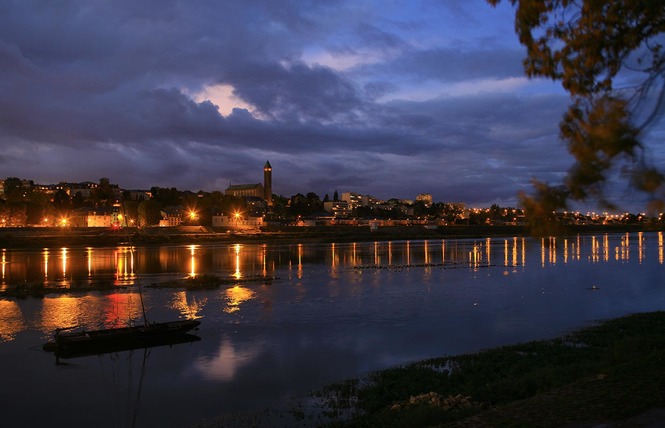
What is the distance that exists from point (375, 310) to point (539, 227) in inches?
666

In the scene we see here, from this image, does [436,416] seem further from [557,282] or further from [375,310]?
[557,282]

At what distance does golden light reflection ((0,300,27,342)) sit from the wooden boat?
3.64 meters

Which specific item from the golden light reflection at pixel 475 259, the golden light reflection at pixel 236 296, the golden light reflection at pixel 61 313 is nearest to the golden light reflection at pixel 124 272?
the golden light reflection at pixel 61 313

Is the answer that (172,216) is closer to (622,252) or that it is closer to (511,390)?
(622,252)

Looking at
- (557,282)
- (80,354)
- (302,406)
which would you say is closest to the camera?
(302,406)

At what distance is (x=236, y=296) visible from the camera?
30703mm

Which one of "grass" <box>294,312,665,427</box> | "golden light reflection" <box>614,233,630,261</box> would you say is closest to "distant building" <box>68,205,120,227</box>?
"golden light reflection" <box>614,233,630,261</box>

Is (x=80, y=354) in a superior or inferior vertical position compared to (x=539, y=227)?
inferior

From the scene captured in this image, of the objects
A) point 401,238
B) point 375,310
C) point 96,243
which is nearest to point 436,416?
point 375,310

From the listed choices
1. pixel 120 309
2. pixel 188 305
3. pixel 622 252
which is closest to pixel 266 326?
pixel 188 305

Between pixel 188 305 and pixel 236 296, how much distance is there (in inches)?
147

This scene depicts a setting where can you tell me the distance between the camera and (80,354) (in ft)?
59.3

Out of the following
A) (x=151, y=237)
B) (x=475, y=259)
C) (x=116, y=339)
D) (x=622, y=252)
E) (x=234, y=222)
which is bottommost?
(x=622, y=252)

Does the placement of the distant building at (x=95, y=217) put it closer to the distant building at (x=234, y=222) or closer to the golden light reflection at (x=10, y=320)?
the distant building at (x=234, y=222)
